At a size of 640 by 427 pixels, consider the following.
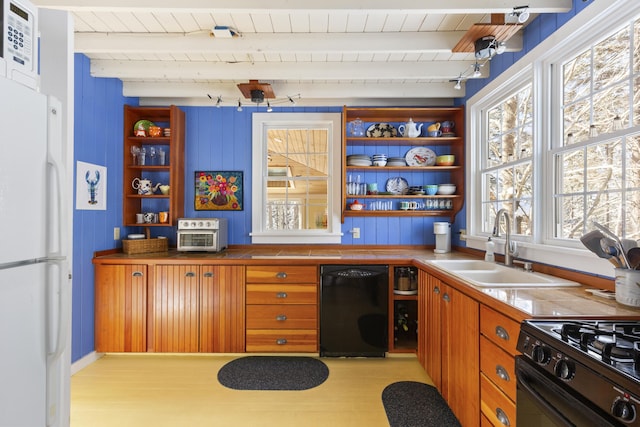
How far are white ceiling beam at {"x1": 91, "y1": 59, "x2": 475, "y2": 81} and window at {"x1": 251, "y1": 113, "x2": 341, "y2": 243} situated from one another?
0.67 m

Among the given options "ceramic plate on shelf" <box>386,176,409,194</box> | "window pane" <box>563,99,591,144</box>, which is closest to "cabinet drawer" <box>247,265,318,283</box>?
"ceramic plate on shelf" <box>386,176,409,194</box>

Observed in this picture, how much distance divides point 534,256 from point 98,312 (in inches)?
134

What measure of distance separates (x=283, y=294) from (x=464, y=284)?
1.52m

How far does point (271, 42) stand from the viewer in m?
2.32

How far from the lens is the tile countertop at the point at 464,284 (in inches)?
49.9

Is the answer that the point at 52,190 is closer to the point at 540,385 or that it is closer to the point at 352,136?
the point at 540,385

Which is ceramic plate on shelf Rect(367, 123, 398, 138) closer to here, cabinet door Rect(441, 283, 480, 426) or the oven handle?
cabinet door Rect(441, 283, 480, 426)

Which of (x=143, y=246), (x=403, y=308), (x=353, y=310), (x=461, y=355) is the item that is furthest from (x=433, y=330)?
(x=143, y=246)

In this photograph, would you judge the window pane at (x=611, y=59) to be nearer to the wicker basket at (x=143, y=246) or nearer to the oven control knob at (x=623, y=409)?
the oven control knob at (x=623, y=409)

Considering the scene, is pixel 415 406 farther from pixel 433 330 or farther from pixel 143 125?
pixel 143 125

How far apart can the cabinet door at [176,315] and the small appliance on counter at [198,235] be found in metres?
0.36

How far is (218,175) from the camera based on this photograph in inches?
135

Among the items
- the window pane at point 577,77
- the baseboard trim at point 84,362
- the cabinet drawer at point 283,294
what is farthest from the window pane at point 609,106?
the baseboard trim at point 84,362

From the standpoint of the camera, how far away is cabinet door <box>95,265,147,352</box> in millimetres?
2746
